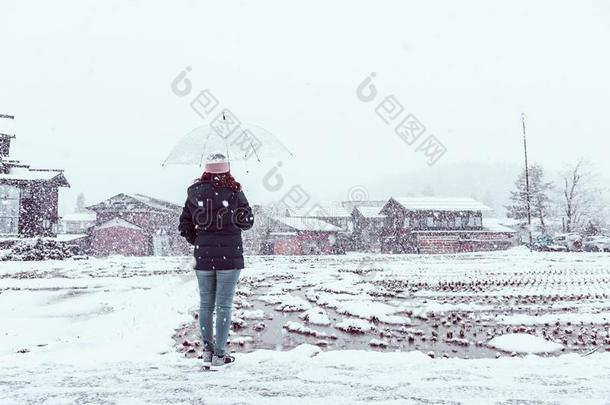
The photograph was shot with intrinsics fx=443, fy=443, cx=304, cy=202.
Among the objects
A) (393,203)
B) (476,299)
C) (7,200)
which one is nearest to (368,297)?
(476,299)

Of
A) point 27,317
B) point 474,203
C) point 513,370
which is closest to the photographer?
point 513,370

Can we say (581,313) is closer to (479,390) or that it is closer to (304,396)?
(479,390)

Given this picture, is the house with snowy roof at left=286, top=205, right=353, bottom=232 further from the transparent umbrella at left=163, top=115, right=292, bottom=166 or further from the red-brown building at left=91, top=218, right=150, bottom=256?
the transparent umbrella at left=163, top=115, right=292, bottom=166

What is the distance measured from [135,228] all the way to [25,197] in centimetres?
1005

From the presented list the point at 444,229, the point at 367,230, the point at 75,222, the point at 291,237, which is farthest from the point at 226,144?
the point at 75,222

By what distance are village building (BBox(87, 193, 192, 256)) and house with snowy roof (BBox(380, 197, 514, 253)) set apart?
82.4 ft

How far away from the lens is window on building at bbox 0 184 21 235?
1313 inches

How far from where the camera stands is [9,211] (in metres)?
33.6

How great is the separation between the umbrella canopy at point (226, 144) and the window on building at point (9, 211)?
1244 inches

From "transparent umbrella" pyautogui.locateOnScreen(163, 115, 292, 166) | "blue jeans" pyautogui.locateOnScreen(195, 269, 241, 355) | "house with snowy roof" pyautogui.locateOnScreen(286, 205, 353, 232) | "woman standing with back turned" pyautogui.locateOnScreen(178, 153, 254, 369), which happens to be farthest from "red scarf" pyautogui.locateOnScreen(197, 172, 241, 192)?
"house with snowy roof" pyautogui.locateOnScreen(286, 205, 353, 232)

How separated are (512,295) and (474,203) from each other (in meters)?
46.8

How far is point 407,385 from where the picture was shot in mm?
3287

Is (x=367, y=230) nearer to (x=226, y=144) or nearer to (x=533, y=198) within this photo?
(x=533, y=198)

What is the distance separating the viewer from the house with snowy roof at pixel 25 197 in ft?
110
